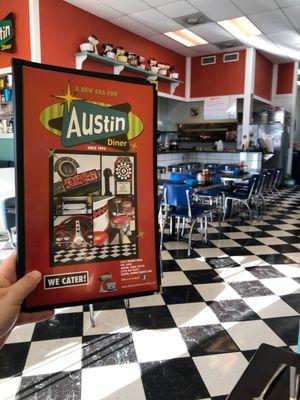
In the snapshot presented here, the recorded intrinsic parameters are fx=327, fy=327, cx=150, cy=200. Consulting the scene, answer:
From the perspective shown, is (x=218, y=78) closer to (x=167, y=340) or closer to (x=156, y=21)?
(x=156, y=21)

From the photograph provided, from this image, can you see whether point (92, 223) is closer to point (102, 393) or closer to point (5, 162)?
point (102, 393)

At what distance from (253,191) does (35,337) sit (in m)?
4.42

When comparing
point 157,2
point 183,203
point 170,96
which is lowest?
point 183,203

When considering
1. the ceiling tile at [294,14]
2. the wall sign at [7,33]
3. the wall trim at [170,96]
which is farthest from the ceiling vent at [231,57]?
the wall sign at [7,33]

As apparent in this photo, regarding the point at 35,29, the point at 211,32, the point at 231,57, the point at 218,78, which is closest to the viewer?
the point at 35,29

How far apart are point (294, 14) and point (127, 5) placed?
2.89 metres

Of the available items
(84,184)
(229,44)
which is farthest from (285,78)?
(84,184)

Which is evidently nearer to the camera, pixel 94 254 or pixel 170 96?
pixel 94 254

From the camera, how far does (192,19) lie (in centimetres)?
596

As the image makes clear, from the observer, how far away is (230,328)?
236 cm

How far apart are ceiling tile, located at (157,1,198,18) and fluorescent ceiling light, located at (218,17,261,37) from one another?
0.87m

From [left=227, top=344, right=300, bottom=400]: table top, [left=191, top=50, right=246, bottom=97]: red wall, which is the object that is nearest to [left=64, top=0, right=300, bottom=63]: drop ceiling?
[left=191, top=50, right=246, bottom=97]: red wall

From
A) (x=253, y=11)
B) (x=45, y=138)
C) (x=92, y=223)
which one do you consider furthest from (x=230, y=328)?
(x=253, y=11)

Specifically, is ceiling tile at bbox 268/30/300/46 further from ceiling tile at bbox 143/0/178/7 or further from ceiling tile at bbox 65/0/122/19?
ceiling tile at bbox 65/0/122/19
